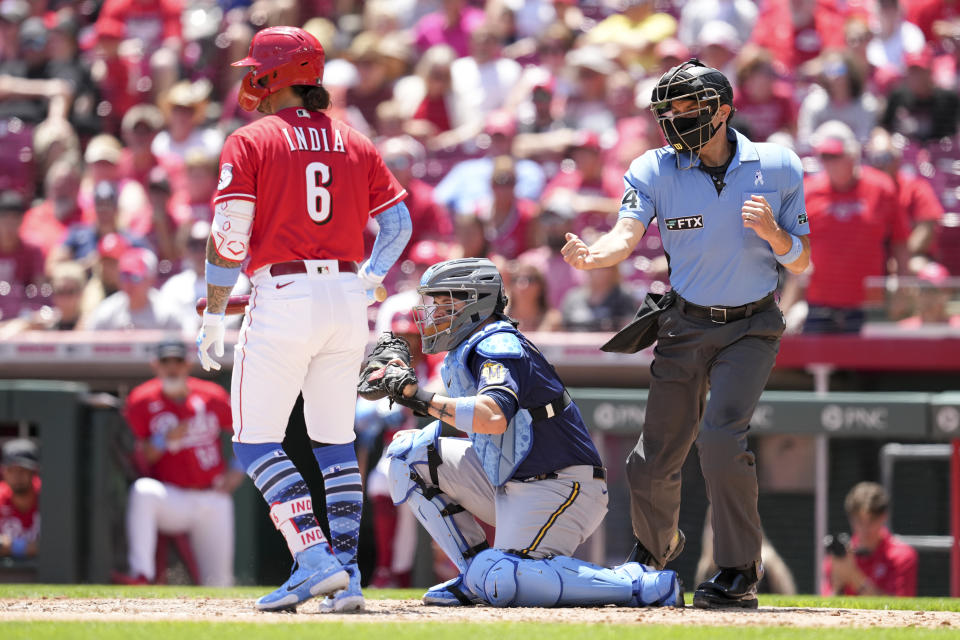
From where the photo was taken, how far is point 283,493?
5238mm

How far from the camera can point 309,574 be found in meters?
5.17

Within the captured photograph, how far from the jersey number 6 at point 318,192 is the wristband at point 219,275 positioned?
1.08 ft

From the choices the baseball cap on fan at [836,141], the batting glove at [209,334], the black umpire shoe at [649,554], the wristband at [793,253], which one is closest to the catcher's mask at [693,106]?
the wristband at [793,253]

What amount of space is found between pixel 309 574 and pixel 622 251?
5.12ft

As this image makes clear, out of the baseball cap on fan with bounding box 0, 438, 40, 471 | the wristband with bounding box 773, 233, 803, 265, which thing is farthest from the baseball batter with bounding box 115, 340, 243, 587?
the wristband with bounding box 773, 233, 803, 265

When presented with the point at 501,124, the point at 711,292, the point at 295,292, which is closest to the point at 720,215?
the point at 711,292

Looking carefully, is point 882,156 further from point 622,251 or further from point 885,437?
point 622,251

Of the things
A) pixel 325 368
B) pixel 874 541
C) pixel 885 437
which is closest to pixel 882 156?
pixel 885 437

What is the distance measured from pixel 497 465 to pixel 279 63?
1.64 meters

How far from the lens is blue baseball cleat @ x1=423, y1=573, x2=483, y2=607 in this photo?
5633mm

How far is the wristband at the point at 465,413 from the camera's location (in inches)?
203

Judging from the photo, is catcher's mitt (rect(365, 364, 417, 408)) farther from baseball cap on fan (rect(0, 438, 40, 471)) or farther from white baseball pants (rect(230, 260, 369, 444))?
baseball cap on fan (rect(0, 438, 40, 471))

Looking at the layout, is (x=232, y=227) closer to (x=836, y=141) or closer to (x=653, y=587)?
(x=653, y=587)

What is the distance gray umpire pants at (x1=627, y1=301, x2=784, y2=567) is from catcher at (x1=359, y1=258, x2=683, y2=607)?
0.20m
